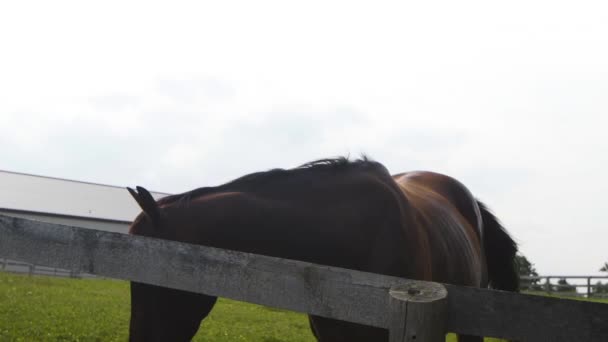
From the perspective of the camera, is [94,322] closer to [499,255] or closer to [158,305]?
[499,255]

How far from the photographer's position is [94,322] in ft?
29.5

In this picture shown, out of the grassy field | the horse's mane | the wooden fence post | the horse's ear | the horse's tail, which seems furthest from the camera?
the grassy field

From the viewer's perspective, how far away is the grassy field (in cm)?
771

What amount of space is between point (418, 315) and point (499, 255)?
5.58m

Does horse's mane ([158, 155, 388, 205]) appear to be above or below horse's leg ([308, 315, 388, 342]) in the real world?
above

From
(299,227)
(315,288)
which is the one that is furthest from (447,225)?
(315,288)

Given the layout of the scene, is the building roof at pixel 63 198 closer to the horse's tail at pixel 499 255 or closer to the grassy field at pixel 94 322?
the grassy field at pixel 94 322

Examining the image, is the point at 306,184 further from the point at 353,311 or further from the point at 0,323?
the point at 0,323

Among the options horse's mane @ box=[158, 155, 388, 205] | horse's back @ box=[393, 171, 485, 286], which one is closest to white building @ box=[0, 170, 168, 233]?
horse's back @ box=[393, 171, 485, 286]

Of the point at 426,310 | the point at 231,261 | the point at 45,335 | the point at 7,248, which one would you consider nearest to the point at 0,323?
the point at 45,335

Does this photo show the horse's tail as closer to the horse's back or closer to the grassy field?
the horse's back

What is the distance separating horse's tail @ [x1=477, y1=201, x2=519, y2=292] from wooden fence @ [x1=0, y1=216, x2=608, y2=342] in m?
5.26

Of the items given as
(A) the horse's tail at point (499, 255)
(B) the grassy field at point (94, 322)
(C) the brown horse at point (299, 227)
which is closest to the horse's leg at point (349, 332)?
(C) the brown horse at point (299, 227)

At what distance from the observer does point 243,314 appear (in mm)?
12312
